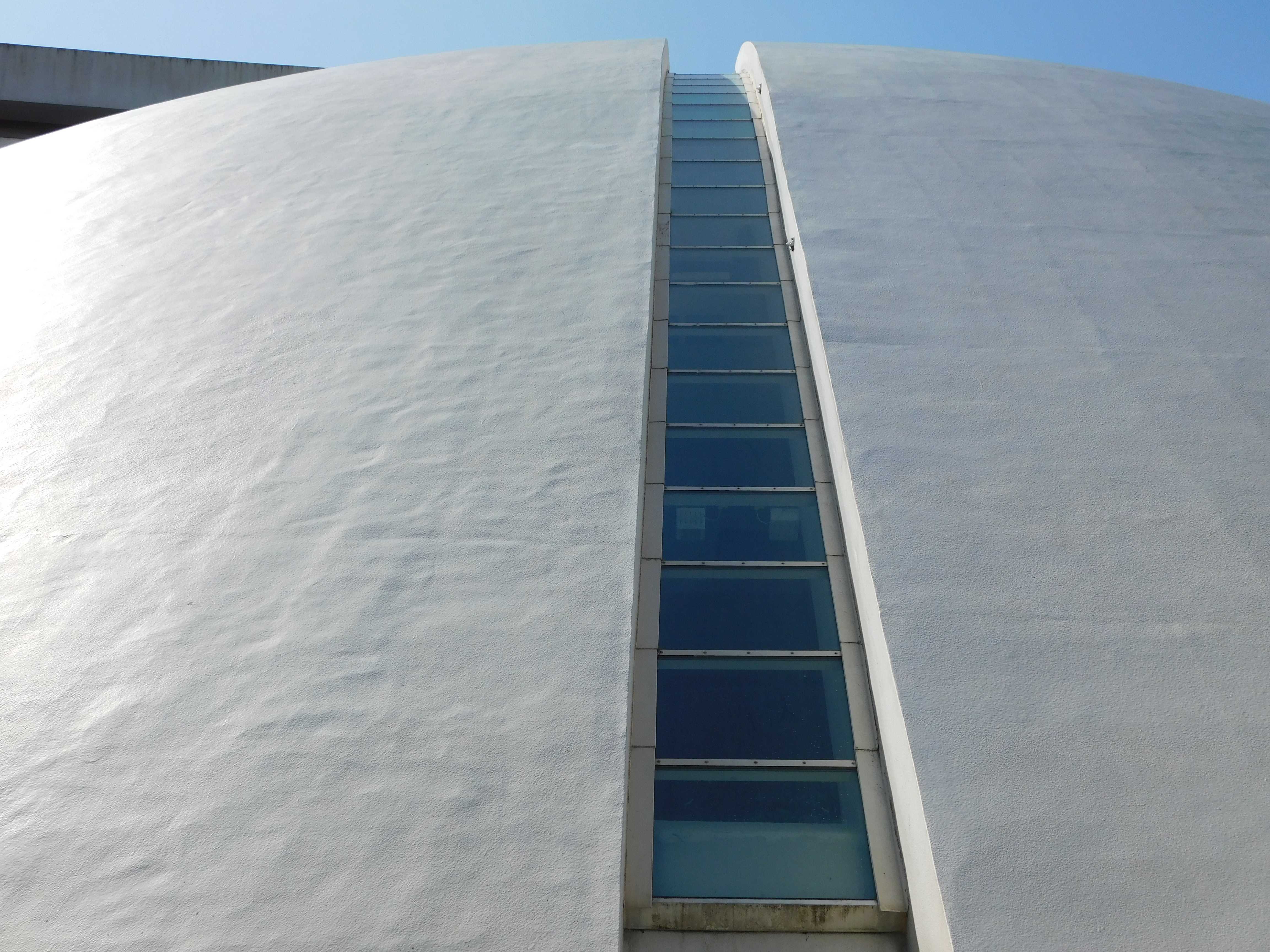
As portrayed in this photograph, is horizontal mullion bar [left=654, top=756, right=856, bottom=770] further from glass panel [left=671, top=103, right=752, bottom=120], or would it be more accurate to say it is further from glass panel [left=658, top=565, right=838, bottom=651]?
glass panel [left=671, top=103, right=752, bottom=120]

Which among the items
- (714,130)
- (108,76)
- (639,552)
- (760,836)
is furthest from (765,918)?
(108,76)

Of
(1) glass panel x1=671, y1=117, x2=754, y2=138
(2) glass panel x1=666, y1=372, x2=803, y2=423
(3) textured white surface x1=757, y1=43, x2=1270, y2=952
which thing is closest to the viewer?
(3) textured white surface x1=757, y1=43, x2=1270, y2=952

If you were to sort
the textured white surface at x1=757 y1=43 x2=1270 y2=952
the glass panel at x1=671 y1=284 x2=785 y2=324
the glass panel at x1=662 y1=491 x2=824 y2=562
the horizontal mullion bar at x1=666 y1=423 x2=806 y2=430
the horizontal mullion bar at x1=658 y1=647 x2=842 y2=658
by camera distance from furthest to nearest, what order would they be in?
the glass panel at x1=671 y1=284 x2=785 y2=324 < the horizontal mullion bar at x1=666 y1=423 x2=806 y2=430 < the glass panel at x1=662 y1=491 x2=824 y2=562 < the horizontal mullion bar at x1=658 y1=647 x2=842 y2=658 < the textured white surface at x1=757 y1=43 x2=1270 y2=952

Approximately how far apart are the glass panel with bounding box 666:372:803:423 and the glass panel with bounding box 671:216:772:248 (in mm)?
1641

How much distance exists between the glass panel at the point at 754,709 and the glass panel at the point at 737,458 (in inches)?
48.8

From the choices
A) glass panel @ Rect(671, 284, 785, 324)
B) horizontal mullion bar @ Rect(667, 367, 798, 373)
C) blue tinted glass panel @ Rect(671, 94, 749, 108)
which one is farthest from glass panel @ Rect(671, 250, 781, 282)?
blue tinted glass panel @ Rect(671, 94, 749, 108)

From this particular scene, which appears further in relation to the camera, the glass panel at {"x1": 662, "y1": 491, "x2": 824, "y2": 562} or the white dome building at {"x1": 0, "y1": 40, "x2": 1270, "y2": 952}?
the glass panel at {"x1": 662, "y1": 491, "x2": 824, "y2": 562}

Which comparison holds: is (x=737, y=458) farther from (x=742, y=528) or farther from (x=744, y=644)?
(x=744, y=644)

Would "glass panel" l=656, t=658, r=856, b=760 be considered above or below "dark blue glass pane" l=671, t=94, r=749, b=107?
below

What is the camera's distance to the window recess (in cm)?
361

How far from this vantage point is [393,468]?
4.75 metres

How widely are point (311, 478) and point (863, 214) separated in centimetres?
418

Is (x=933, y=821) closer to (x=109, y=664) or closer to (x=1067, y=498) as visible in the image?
(x=1067, y=498)

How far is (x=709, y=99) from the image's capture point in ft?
32.2
